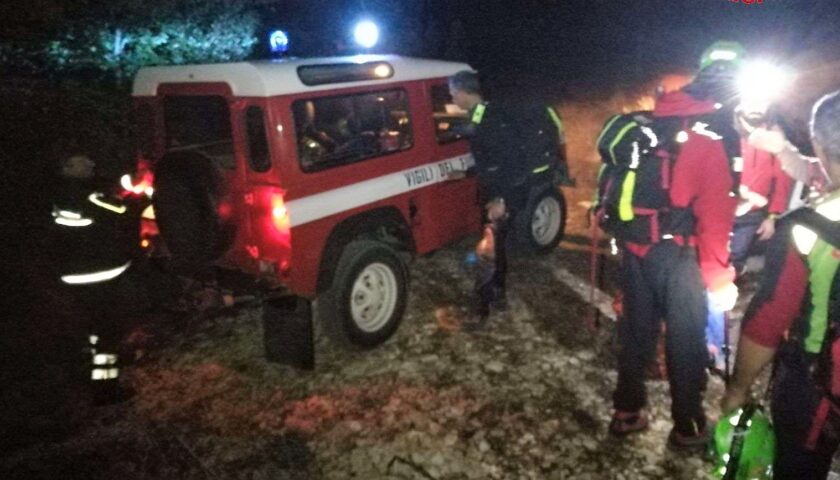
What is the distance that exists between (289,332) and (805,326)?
11.0 ft

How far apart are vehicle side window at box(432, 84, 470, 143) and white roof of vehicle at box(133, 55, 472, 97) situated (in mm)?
427

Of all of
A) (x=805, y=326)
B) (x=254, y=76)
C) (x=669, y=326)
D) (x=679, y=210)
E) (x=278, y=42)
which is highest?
(x=278, y=42)

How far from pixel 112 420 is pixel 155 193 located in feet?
5.08

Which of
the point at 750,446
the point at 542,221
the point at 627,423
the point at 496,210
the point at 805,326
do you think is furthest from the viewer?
the point at 542,221

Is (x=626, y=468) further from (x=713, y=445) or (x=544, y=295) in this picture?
(x=544, y=295)

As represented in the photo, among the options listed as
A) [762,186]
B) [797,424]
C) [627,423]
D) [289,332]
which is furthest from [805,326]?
[289,332]

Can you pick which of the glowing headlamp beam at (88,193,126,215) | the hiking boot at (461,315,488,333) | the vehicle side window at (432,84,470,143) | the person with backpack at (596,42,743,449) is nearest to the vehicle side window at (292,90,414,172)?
the vehicle side window at (432,84,470,143)

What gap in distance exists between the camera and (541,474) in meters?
3.64

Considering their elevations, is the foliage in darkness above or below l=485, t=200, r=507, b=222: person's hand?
above

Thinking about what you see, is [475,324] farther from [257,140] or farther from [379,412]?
[257,140]

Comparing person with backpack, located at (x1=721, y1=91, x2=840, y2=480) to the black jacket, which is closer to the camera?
person with backpack, located at (x1=721, y1=91, x2=840, y2=480)

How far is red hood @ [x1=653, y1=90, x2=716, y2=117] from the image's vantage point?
324 cm

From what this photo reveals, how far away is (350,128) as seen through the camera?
189 inches

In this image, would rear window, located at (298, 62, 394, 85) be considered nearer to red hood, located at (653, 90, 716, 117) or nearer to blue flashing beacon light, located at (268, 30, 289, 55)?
red hood, located at (653, 90, 716, 117)
